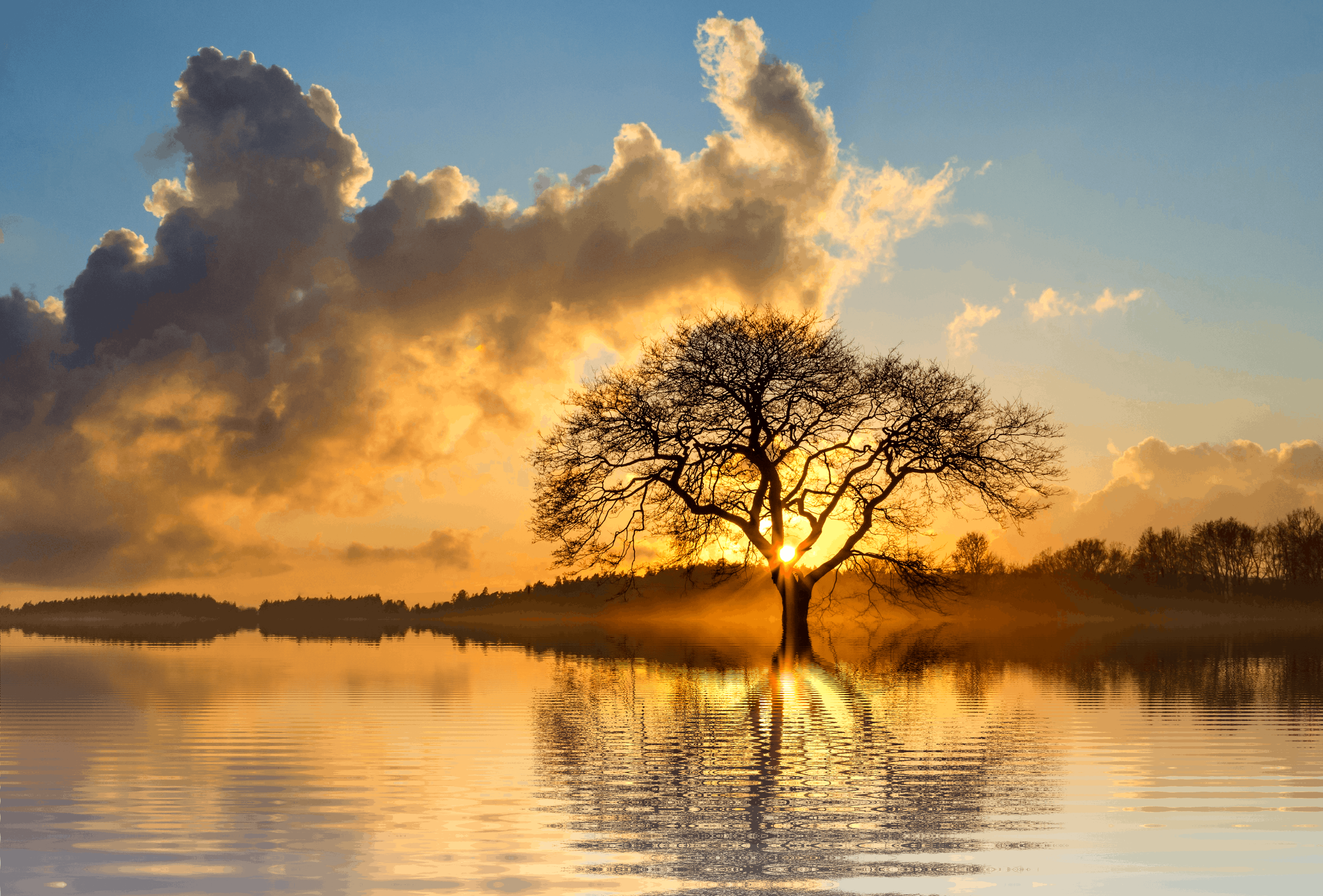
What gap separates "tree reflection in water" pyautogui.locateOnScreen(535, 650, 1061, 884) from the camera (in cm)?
687

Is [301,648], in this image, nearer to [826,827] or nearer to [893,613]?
[826,827]

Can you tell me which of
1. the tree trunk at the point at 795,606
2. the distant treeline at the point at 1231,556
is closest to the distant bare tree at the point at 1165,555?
the distant treeline at the point at 1231,556

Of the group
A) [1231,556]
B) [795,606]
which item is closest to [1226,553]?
[1231,556]

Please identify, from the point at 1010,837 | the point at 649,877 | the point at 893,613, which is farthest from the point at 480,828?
the point at 893,613

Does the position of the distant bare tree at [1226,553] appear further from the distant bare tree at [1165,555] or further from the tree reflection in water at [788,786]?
the tree reflection in water at [788,786]

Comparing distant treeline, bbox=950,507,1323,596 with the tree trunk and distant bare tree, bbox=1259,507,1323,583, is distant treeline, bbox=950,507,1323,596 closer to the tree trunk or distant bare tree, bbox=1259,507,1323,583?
distant bare tree, bbox=1259,507,1323,583

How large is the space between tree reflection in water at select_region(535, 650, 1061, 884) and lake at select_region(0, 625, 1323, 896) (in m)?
0.04

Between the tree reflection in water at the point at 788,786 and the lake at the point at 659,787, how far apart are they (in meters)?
0.04

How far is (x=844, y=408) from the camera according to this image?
36.4 m

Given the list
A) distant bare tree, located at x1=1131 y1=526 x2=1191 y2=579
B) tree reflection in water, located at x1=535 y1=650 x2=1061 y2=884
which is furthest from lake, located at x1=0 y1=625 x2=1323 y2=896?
distant bare tree, located at x1=1131 y1=526 x2=1191 y2=579

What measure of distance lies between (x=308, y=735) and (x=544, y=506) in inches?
901

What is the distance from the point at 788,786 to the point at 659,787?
126 cm

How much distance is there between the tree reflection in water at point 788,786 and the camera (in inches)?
271

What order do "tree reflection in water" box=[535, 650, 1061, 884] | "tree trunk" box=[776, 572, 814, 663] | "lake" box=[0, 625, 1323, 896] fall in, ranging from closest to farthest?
"lake" box=[0, 625, 1323, 896], "tree reflection in water" box=[535, 650, 1061, 884], "tree trunk" box=[776, 572, 814, 663]
